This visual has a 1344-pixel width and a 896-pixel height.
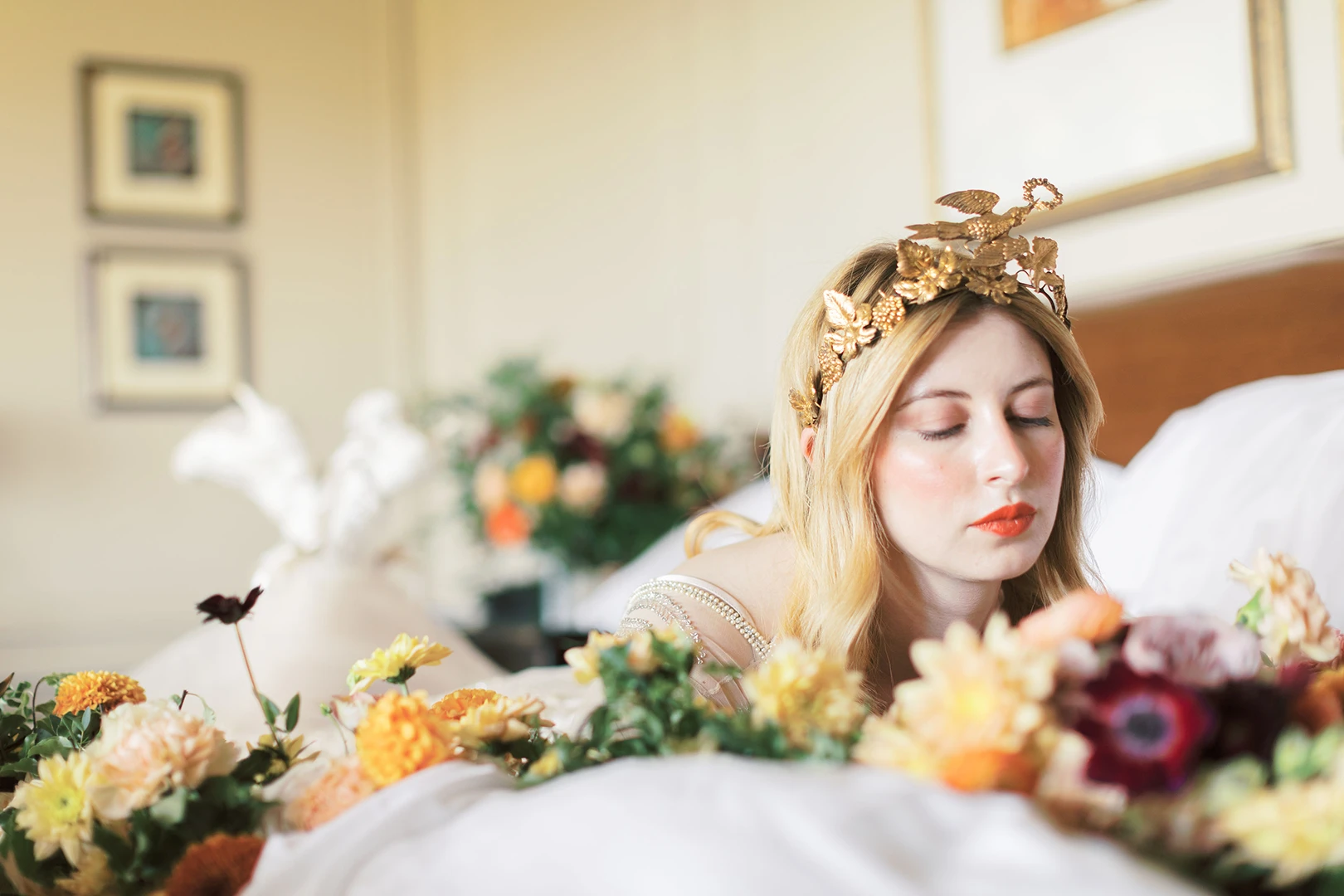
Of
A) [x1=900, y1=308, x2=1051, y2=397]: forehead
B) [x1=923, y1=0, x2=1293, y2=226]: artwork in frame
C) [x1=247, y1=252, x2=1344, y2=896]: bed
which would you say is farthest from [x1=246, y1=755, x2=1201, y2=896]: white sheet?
[x1=923, y1=0, x2=1293, y2=226]: artwork in frame

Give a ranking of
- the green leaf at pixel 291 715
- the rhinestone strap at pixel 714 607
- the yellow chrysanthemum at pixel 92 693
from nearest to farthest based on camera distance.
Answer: the green leaf at pixel 291 715 < the yellow chrysanthemum at pixel 92 693 < the rhinestone strap at pixel 714 607

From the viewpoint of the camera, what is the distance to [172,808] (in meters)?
0.84

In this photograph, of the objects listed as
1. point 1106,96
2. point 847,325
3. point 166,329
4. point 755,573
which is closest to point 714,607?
point 755,573

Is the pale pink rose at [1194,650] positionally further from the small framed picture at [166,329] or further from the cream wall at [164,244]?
the small framed picture at [166,329]

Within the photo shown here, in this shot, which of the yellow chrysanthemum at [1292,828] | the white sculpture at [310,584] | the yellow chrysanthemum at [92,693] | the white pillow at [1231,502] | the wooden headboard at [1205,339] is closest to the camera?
the yellow chrysanthemum at [1292,828]

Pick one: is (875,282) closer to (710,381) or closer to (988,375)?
(988,375)

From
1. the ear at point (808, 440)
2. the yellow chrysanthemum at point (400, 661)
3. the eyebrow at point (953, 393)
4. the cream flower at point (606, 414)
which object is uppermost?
the cream flower at point (606, 414)

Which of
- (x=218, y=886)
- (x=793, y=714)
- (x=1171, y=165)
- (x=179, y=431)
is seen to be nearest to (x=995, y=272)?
(x=793, y=714)

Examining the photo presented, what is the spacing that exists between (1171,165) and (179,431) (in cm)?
357

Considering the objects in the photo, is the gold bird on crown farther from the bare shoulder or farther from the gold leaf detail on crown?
the bare shoulder

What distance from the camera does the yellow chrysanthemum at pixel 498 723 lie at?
88 centimetres

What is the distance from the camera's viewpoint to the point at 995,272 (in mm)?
1338

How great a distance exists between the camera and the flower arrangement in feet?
11.3

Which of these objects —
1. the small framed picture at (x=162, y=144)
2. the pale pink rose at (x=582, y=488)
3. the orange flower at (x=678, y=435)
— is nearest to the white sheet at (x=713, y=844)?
the pale pink rose at (x=582, y=488)
